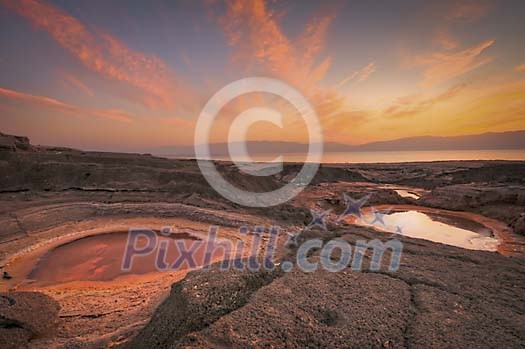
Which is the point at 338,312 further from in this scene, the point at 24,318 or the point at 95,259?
the point at 95,259

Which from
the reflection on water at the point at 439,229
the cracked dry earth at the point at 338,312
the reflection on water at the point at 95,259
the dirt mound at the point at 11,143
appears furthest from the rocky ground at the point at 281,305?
the dirt mound at the point at 11,143

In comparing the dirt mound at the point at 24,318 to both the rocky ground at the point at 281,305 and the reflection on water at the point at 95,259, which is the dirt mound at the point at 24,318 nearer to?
the rocky ground at the point at 281,305

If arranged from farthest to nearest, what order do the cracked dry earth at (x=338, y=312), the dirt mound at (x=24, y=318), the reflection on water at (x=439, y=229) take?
the reflection on water at (x=439, y=229) < the dirt mound at (x=24, y=318) < the cracked dry earth at (x=338, y=312)

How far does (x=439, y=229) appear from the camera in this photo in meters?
13.8

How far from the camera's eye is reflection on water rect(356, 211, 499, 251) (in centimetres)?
1140

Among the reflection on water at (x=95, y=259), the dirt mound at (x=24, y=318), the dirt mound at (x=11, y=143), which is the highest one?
the dirt mound at (x=11, y=143)

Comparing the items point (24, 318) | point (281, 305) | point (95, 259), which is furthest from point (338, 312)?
point (95, 259)

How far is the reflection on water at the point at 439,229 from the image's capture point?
37.4ft

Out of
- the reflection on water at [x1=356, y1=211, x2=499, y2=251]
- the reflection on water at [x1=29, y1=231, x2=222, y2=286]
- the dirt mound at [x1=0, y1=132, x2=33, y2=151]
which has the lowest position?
the reflection on water at [x1=356, y1=211, x2=499, y2=251]

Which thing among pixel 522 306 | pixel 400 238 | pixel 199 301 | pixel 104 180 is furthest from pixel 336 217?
pixel 104 180

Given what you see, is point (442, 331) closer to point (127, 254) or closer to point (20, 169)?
point (127, 254)

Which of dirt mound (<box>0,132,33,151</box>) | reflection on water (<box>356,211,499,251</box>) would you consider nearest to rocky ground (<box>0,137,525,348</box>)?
reflection on water (<box>356,211,499,251</box>)

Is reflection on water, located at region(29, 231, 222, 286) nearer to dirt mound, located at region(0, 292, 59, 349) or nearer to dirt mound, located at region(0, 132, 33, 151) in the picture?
dirt mound, located at region(0, 292, 59, 349)

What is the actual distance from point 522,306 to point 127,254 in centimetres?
1073
